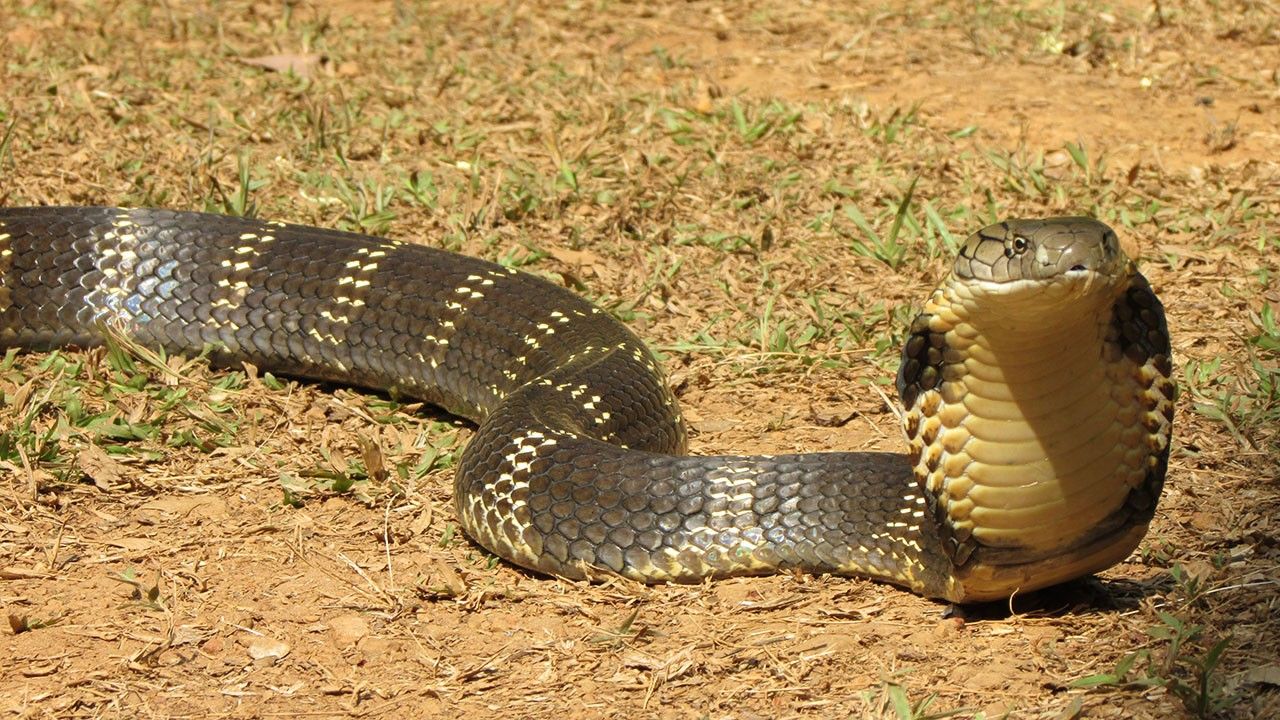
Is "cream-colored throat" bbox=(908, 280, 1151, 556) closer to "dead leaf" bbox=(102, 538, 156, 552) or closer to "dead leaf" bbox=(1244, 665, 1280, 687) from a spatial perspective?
"dead leaf" bbox=(1244, 665, 1280, 687)

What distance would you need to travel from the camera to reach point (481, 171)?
777 cm

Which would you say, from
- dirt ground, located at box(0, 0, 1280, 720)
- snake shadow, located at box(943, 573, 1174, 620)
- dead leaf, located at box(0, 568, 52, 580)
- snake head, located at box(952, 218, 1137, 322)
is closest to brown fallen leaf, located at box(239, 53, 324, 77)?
dirt ground, located at box(0, 0, 1280, 720)

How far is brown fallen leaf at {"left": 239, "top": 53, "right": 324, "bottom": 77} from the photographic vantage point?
8953 mm

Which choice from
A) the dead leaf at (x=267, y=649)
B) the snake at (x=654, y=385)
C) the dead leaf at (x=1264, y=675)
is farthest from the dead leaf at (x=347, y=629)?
the dead leaf at (x=1264, y=675)

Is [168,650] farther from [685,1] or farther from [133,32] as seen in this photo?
[685,1]

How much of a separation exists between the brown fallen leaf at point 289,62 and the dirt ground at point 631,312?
3cm

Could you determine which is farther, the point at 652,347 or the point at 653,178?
the point at 653,178

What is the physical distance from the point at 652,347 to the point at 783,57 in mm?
3418

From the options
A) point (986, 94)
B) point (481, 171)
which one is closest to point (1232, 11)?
point (986, 94)

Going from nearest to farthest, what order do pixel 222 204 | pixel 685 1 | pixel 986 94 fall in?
pixel 222 204
pixel 986 94
pixel 685 1

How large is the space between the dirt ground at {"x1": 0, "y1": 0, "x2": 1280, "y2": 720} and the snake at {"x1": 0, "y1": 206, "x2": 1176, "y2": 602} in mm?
176

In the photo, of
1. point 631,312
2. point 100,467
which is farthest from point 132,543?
point 631,312

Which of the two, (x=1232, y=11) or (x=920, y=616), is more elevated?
(x=1232, y=11)

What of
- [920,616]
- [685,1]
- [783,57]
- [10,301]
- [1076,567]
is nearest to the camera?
[1076,567]
